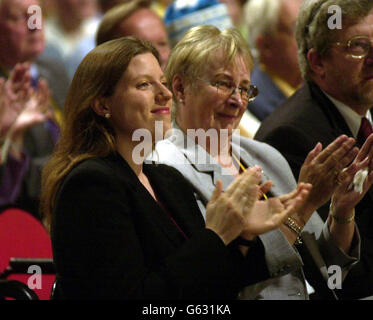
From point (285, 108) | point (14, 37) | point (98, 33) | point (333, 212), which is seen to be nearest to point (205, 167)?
point (333, 212)

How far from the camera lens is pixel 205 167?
2.26 meters

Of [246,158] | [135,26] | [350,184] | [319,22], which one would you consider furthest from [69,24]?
[350,184]

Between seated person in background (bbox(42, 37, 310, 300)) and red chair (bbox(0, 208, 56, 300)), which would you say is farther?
red chair (bbox(0, 208, 56, 300))

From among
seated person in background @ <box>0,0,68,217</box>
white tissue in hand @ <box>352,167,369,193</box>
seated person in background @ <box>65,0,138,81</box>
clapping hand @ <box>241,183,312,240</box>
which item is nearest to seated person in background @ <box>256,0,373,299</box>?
white tissue in hand @ <box>352,167,369,193</box>

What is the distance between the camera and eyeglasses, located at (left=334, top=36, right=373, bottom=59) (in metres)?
2.64

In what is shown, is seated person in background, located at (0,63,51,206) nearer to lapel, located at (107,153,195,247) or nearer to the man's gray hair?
the man's gray hair

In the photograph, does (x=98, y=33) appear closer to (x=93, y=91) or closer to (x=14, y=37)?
(x=14, y=37)

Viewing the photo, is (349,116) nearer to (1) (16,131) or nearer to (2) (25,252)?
(2) (25,252)

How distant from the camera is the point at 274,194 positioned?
2.37 m

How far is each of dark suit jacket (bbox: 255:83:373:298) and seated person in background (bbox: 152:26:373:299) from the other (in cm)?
11

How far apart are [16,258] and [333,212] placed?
38.8 inches

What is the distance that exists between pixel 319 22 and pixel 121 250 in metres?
1.37

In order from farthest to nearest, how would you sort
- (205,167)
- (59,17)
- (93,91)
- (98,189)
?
(59,17), (205,167), (93,91), (98,189)

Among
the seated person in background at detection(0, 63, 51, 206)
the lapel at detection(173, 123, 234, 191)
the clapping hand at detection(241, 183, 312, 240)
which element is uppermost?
the clapping hand at detection(241, 183, 312, 240)
